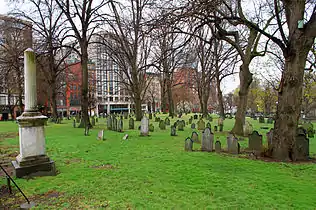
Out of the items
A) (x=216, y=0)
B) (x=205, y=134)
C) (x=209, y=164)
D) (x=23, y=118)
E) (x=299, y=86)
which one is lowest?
(x=209, y=164)

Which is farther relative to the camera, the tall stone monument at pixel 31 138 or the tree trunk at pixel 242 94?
the tree trunk at pixel 242 94

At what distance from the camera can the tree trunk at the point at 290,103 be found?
6.15m

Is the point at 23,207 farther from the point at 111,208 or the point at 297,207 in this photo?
the point at 297,207

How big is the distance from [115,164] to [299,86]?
594cm

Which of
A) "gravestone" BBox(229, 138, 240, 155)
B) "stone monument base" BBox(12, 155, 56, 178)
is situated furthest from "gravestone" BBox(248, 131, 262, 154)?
"stone monument base" BBox(12, 155, 56, 178)

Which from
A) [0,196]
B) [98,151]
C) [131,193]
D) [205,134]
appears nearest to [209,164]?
[205,134]

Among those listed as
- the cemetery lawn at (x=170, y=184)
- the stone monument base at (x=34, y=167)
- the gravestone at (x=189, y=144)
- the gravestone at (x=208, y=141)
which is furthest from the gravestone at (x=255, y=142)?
the stone monument base at (x=34, y=167)

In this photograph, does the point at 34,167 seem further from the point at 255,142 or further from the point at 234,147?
the point at 255,142

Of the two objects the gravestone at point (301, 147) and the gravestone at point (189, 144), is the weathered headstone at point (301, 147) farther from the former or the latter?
the gravestone at point (189, 144)

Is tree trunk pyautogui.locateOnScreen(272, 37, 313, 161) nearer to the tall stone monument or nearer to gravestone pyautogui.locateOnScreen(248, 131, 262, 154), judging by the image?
gravestone pyautogui.locateOnScreen(248, 131, 262, 154)

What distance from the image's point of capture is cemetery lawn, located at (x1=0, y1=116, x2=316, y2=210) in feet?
10.9

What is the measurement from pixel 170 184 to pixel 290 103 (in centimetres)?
466

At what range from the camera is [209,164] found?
569 centimetres

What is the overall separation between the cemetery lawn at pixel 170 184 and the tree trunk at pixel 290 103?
0.61m
